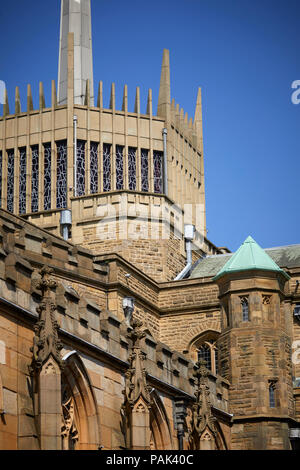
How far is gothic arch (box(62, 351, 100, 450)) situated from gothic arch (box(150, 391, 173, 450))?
4.62m

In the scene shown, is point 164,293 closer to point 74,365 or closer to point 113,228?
point 113,228

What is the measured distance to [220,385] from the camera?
43156mm

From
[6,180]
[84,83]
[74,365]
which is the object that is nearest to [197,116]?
[84,83]

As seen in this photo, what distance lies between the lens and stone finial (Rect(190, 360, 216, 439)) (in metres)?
38.6

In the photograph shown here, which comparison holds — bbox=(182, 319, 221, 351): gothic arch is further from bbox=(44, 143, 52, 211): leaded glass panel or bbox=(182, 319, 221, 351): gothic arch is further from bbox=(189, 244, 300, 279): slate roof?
bbox=(44, 143, 52, 211): leaded glass panel

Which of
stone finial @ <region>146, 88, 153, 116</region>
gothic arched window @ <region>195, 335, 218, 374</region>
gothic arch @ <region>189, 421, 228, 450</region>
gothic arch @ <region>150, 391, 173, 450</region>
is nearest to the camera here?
gothic arch @ <region>150, 391, 173, 450</region>

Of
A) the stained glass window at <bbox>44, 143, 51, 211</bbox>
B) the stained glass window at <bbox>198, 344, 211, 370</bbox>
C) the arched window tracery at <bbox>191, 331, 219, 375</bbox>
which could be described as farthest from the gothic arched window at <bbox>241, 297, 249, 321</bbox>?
the stained glass window at <bbox>44, 143, 51, 211</bbox>

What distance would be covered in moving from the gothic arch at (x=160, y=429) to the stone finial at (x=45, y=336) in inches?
329

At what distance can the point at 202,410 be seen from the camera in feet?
127

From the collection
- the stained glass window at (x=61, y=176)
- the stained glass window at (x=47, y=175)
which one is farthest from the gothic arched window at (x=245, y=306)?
the stained glass window at (x=47, y=175)

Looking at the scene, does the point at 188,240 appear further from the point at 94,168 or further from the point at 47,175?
the point at 47,175

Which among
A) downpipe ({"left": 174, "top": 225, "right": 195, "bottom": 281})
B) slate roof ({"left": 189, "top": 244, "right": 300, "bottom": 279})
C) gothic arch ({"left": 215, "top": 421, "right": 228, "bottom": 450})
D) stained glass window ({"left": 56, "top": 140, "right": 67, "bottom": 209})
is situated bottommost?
gothic arch ({"left": 215, "top": 421, "right": 228, "bottom": 450})

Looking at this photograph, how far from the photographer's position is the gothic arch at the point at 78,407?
104 feet

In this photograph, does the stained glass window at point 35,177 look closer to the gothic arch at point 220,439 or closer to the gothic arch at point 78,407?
the gothic arch at point 220,439
